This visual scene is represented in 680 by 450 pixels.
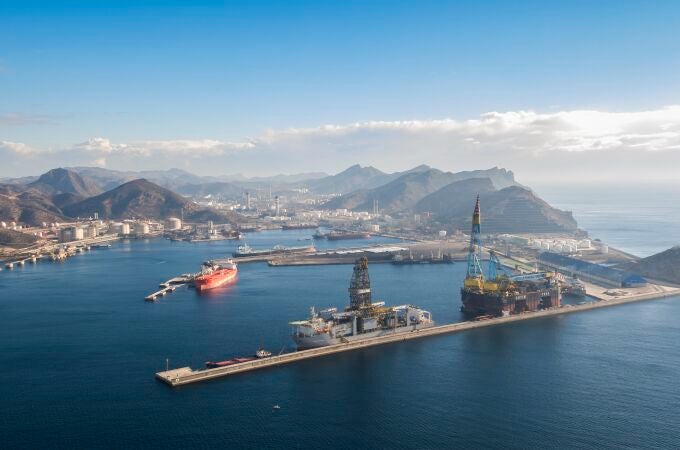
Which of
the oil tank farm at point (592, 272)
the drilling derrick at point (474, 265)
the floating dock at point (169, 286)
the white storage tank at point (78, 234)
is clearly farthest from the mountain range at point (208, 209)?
the floating dock at point (169, 286)

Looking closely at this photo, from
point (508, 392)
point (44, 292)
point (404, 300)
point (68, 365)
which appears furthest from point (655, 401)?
point (44, 292)

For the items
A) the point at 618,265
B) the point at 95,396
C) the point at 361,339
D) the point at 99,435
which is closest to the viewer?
the point at 99,435

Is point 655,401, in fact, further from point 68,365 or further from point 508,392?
point 68,365

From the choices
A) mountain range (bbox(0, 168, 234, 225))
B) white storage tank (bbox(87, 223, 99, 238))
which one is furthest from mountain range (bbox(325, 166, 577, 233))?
white storage tank (bbox(87, 223, 99, 238))

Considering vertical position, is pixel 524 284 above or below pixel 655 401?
above

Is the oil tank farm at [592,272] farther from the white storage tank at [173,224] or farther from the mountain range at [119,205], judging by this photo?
the mountain range at [119,205]

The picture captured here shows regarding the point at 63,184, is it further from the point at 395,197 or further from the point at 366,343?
the point at 366,343
